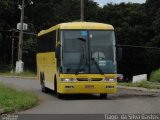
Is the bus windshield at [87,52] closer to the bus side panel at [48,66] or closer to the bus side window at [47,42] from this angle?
the bus side window at [47,42]

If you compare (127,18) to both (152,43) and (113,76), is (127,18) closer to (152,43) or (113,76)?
(152,43)

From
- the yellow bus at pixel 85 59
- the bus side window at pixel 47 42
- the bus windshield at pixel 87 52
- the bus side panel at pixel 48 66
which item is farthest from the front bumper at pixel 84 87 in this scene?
the bus side window at pixel 47 42

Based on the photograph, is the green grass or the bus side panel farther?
A: the bus side panel

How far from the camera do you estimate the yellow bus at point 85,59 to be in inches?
950

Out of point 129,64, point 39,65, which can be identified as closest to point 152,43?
point 129,64

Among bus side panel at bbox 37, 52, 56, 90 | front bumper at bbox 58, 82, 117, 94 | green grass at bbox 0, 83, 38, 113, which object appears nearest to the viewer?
green grass at bbox 0, 83, 38, 113

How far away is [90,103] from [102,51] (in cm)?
332

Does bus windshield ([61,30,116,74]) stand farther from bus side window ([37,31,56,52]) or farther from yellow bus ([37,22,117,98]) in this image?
bus side window ([37,31,56,52])

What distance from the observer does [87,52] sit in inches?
962

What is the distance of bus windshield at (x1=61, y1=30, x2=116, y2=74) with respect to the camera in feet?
79.6

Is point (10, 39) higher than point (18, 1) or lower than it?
lower

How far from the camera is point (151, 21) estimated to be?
7581 cm

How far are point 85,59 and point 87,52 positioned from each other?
0.33 meters

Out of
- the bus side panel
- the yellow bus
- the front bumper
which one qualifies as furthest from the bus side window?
the front bumper
